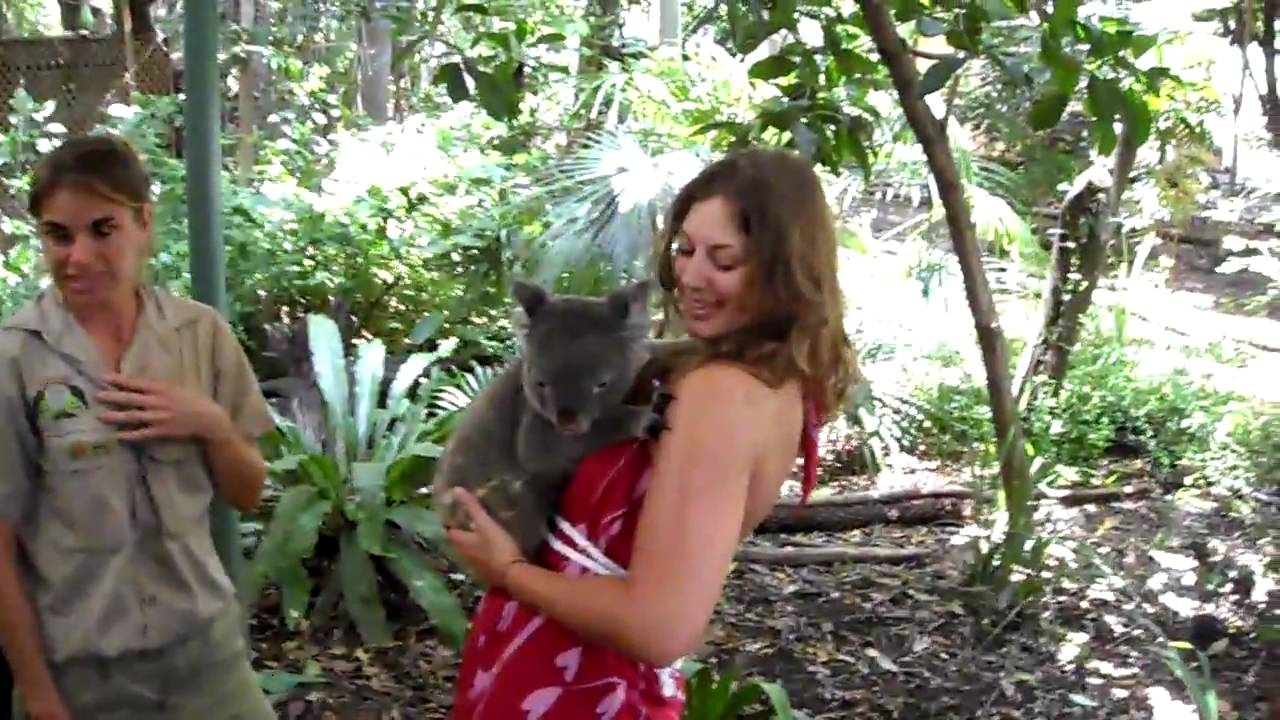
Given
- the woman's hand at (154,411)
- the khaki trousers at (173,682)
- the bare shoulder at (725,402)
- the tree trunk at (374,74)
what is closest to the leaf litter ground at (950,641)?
the khaki trousers at (173,682)

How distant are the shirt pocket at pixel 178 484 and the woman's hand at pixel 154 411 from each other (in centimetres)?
5

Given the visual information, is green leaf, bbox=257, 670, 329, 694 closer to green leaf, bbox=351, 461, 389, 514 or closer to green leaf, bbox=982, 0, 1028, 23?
green leaf, bbox=351, 461, 389, 514

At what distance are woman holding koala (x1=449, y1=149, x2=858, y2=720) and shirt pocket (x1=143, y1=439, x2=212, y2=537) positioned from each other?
0.53 metres

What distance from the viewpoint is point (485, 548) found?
5.37 feet

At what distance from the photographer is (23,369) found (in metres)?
1.91

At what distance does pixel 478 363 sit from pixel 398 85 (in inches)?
180

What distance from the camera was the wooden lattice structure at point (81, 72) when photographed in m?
7.01

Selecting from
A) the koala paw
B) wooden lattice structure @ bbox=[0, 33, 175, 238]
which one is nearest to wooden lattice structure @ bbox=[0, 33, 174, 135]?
wooden lattice structure @ bbox=[0, 33, 175, 238]

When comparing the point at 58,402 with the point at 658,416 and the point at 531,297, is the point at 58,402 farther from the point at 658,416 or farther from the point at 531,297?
the point at 658,416

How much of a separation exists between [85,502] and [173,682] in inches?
12.6

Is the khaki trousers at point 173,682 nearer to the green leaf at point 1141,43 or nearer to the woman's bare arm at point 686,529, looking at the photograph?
the woman's bare arm at point 686,529

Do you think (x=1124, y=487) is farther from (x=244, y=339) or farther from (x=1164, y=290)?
(x=244, y=339)

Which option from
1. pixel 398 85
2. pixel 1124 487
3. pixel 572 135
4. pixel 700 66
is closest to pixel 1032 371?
pixel 1124 487

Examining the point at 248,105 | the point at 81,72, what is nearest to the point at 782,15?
the point at 81,72
